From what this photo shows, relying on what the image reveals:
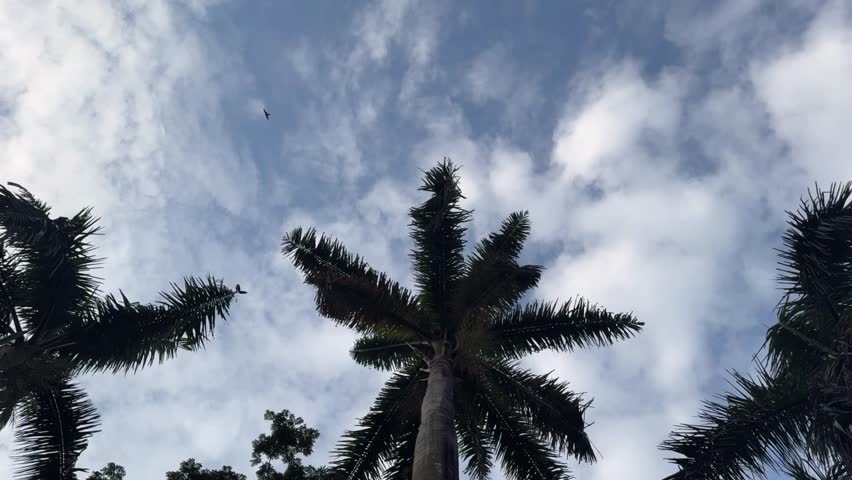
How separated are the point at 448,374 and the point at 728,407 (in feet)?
15.7

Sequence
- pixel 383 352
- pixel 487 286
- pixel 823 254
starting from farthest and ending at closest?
pixel 383 352 < pixel 487 286 < pixel 823 254

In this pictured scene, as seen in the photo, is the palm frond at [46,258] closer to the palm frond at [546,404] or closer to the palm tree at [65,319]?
the palm tree at [65,319]

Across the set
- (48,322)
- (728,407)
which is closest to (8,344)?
(48,322)

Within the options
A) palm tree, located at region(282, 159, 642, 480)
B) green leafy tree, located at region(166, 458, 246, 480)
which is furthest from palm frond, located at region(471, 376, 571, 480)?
green leafy tree, located at region(166, 458, 246, 480)

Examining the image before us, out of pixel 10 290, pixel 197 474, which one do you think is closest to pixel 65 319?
pixel 10 290

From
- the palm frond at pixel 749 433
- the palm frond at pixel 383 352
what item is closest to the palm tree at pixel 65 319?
the palm frond at pixel 383 352

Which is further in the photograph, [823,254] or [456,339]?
[456,339]

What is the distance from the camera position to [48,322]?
12156 millimetres

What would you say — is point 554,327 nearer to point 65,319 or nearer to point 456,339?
point 456,339

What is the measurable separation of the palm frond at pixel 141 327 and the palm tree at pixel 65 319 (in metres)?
A: 0.02

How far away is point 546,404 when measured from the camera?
40.4 ft

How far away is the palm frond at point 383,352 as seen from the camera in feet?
47.9

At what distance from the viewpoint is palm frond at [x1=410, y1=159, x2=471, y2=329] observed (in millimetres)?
13617

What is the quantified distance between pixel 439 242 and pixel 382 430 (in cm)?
420
